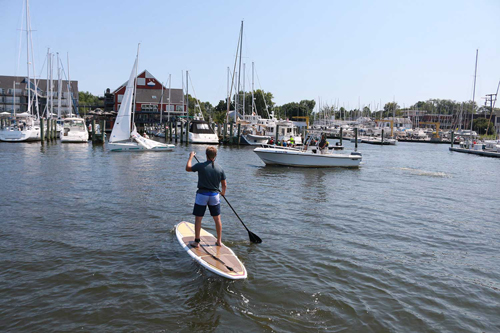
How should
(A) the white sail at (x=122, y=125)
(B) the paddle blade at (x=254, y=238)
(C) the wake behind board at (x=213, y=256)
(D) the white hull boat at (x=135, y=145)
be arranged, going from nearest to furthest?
(C) the wake behind board at (x=213, y=256)
(B) the paddle blade at (x=254, y=238)
(D) the white hull boat at (x=135, y=145)
(A) the white sail at (x=122, y=125)

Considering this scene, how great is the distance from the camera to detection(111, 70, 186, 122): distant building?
8438 cm

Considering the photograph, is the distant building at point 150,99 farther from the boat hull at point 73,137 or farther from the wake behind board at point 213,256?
the wake behind board at point 213,256

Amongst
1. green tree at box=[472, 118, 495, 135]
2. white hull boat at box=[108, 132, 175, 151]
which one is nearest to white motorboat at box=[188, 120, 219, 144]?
white hull boat at box=[108, 132, 175, 151]

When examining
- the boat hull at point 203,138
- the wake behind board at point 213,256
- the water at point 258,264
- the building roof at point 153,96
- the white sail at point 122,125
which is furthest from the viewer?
the building roof at point 153,96

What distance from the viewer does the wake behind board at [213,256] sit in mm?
7152

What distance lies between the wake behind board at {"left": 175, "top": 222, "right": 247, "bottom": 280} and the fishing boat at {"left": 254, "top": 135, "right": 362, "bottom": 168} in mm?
17521

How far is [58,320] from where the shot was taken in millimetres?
5820

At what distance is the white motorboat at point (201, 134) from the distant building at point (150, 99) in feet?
102

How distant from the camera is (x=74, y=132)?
4522cm

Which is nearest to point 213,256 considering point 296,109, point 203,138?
point 203,138

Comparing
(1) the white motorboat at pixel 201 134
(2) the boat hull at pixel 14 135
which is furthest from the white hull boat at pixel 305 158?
(2) the boat hull at pixel 14 135

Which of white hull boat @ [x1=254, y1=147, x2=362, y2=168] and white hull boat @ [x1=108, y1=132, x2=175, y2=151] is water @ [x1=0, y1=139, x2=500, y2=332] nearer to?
white hull boat @ [x1=254, y1=147, x2=362, y2=168]

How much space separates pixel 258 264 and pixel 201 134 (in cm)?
4409

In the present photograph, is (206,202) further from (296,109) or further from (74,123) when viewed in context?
(296,109)
